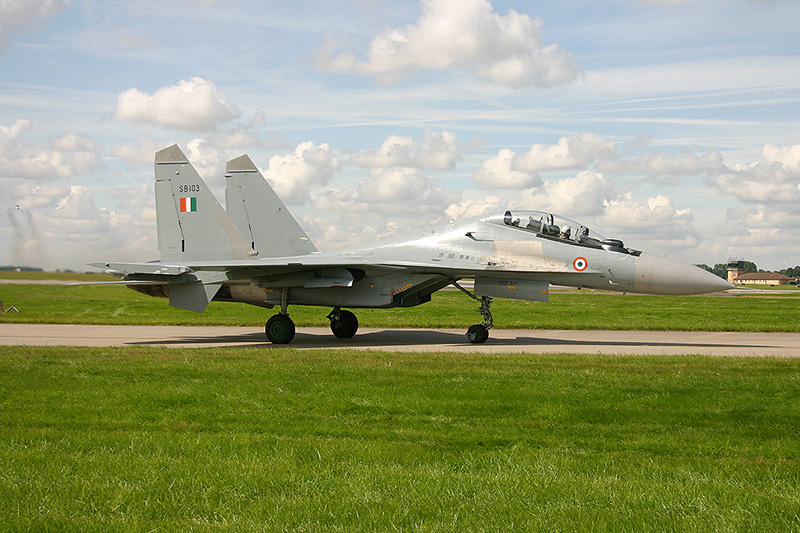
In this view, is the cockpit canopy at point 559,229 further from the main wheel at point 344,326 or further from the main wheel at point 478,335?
the main wheel at point 344,326

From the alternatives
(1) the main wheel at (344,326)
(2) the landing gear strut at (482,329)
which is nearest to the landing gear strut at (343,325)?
(1) the main wheel at (344,326)

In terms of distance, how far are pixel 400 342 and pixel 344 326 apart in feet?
6.13

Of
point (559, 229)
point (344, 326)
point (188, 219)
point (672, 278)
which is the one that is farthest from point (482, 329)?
point (188, 219)

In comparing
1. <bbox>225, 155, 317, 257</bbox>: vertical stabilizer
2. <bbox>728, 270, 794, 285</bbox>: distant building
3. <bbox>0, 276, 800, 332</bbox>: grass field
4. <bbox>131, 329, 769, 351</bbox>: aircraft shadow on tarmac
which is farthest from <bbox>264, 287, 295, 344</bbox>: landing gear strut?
<bbox>728, 270, 794, 285</bbox>: distant building

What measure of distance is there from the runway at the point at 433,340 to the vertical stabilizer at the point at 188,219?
7.14 feet

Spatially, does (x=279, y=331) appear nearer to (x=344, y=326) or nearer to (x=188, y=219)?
(x=344, y=326)

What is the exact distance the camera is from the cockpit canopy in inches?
573

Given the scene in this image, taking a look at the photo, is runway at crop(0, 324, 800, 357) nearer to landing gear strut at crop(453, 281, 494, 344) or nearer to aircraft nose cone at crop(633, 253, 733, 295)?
landing gear strut at crop(453, 281, 494, 344)

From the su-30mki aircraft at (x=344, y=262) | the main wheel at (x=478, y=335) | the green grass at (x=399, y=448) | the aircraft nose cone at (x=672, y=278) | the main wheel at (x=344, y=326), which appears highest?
the su-30mki aircraft at (x=344, y=262)

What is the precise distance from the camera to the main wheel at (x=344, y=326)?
1730 cm

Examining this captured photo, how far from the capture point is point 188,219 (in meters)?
17.0

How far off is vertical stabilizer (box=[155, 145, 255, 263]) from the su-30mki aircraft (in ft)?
0.08

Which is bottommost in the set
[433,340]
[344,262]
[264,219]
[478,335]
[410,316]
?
[433,340]

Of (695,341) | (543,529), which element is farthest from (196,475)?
(695,341)
